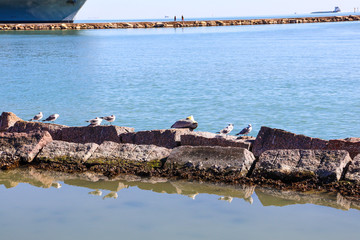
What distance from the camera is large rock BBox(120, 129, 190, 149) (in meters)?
7.08

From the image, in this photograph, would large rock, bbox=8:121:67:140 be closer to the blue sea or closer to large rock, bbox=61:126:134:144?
large rock, bbox=61:126:134:144

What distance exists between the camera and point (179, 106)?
49.9 ft

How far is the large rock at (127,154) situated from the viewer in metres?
6.61

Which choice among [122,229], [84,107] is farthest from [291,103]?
[122,229]

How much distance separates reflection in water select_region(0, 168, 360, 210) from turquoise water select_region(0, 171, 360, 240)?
1 centimetres

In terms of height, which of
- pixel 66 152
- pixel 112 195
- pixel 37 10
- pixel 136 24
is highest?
pixel 37 10

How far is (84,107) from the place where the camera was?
15273 millimetres

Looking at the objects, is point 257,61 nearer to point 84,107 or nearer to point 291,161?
point 84,107

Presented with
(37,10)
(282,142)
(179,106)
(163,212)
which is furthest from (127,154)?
(37,10)

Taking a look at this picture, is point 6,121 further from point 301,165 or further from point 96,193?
point 301,165

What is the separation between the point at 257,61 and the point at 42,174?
72.2 ft

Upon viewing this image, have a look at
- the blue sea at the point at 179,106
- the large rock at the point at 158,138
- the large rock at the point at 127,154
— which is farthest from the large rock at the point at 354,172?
the large rock at the point at 158,138

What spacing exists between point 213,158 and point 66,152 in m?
2.08

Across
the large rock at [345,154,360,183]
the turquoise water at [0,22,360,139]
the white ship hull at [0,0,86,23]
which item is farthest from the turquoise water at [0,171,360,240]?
the white ship hull at [0,0,86,23]
